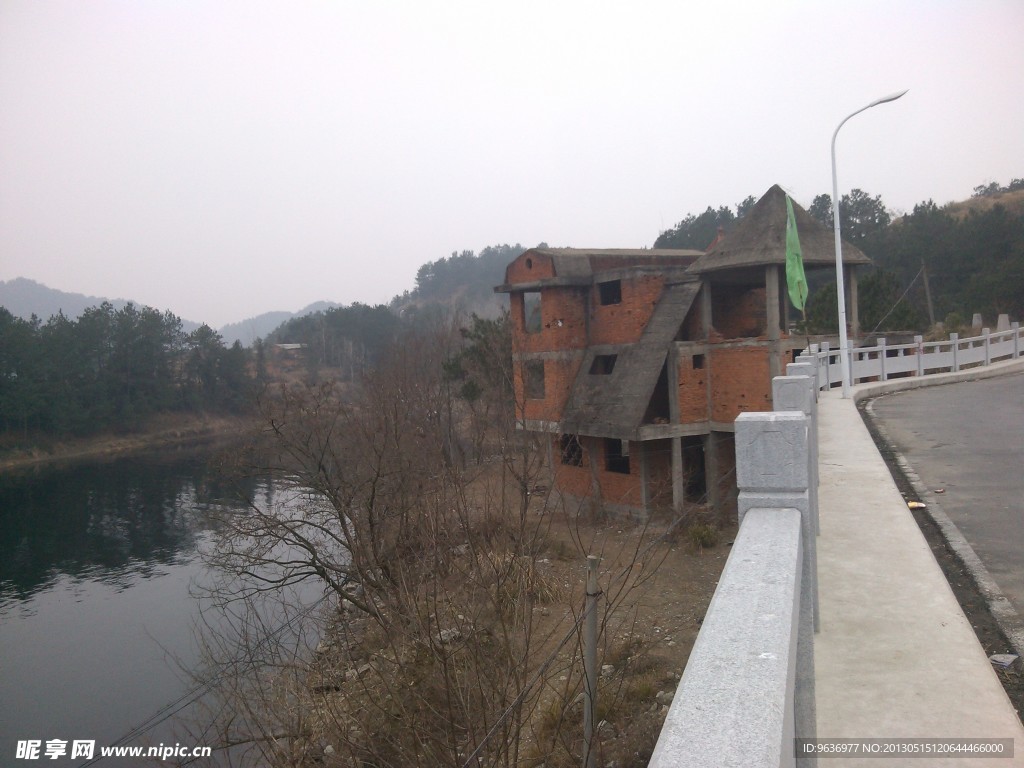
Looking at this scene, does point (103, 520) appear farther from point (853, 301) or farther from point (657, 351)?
point (853, 301)

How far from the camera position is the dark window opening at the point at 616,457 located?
23766 millimetres

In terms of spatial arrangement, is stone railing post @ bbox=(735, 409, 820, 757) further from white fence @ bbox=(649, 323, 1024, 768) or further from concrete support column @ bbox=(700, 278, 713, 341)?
concrete support column @ bbox=(700, 278, 713, 341)

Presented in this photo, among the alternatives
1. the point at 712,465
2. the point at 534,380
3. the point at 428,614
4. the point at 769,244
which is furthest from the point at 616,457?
the point at 428,614

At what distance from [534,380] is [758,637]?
27.3 m

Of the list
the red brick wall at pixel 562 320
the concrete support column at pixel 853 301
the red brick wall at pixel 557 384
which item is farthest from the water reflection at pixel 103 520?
the concrete support column at pixel 853 301

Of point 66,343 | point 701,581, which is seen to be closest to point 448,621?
point 701,581

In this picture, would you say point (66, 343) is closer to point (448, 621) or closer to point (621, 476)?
point (621, 476)

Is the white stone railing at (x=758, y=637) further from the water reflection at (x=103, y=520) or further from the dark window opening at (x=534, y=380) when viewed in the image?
the dark window opening at (x=534, y=380)

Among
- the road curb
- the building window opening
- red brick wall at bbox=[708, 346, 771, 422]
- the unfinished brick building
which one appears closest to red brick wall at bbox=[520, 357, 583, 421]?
the unfinished brick building

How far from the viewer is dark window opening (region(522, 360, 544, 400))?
25.1 meters

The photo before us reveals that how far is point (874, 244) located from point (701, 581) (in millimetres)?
34722

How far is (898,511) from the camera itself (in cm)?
563

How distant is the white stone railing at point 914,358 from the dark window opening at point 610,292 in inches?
285

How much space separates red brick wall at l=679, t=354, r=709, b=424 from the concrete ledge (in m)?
18.7
